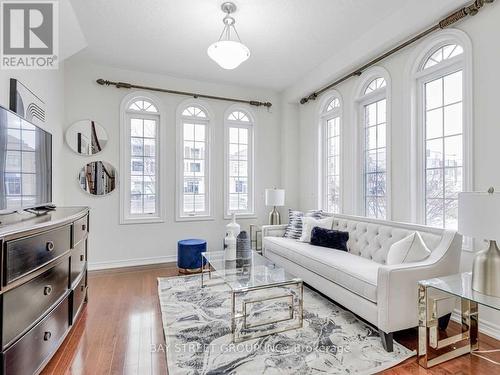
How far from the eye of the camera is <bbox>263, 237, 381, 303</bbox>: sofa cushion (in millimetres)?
2191

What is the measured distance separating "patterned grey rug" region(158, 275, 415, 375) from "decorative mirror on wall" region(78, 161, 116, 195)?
215cm

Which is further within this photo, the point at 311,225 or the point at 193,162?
the point at 193,162

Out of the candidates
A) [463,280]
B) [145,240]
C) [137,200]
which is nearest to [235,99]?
[137,200]

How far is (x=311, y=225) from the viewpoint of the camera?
11.7 ft

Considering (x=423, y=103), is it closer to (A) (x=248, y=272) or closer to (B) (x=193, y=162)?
(A) (x=248, y=272)

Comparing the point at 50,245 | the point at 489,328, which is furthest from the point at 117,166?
the point at 489,328

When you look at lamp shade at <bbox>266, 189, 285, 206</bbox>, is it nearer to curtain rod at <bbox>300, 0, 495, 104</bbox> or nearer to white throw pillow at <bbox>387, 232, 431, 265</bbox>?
curtain rod at <bbox>300, 0, 495, 104</bbox>

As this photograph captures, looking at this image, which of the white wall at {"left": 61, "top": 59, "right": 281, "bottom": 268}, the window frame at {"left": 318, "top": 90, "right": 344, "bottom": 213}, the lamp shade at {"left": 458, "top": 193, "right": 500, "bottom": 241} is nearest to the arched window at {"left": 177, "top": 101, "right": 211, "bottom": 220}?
the white wall at {"left": 61, "top": 59, "right": 281, "bottom": 268}

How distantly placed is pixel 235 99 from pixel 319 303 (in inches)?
136

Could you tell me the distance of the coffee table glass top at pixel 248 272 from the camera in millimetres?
2295

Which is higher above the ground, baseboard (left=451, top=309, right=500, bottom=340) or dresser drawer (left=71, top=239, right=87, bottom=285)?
dresser drawer (left=71, top=239, right=87, bottom=285)

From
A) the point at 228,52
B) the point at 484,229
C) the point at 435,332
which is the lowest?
the point at 435,332

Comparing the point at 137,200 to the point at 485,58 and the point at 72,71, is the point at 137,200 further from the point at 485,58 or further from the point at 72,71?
the point at 485,58

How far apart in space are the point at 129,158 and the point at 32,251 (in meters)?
2.76
